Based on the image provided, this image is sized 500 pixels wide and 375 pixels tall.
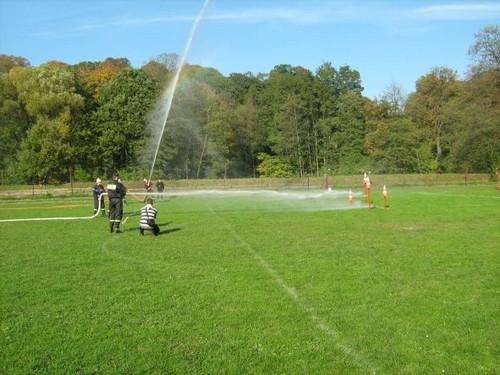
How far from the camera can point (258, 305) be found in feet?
24.5

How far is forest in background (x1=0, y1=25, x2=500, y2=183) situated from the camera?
191 ft

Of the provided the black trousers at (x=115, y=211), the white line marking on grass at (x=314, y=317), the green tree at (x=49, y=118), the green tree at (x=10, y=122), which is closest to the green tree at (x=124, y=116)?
the green tree at (x=49, y=118)

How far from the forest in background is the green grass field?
38.5 metres

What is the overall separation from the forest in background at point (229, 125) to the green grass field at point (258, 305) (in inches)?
1515

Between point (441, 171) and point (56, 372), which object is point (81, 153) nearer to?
point (441, 171)

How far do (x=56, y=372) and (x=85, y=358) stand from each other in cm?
39

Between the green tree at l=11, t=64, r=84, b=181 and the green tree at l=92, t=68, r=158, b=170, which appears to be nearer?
the green tree at l=92, t=68, r=158, b=170

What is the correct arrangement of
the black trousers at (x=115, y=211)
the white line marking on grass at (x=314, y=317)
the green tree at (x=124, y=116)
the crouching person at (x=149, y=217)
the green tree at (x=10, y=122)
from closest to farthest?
the white line marking on grass at (x=314, y=317) < the crouching person at (x=149, y=217) < the black trousers at (x=115, y=211) < the green tree at (x=124, y=116) < the green tree at (x=10, y=122)

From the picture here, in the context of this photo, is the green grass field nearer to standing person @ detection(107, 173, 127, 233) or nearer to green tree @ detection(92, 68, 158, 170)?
standing person @ detection(107, 173, 127, 233)

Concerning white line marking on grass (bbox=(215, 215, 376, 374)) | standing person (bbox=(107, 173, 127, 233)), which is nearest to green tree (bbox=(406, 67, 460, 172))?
standing person (bbox=(107, 173, 127, 233))

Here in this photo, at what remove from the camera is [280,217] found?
21016 millimetres

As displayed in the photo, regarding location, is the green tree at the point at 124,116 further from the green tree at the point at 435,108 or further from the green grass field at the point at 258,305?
the green grass field at the point at 258,305

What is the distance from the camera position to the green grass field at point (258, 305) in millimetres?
5488

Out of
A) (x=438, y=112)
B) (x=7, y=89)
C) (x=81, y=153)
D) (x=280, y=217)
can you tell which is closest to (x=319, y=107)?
(x=438, y=112)
